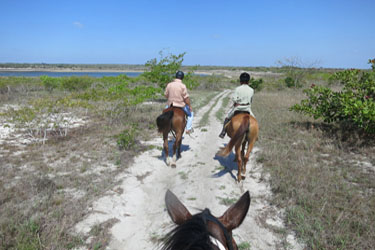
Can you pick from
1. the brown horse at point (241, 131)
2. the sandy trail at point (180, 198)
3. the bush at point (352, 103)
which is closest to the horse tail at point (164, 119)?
the sandy trail at point (180, 198)

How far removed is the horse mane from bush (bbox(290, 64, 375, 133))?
759 cm

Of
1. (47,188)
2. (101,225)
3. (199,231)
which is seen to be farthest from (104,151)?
(199,231)

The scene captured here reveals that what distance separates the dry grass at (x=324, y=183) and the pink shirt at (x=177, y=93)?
9.27 ft

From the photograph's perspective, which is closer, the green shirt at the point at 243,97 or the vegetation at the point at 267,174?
the vegetation at the point at 267,174

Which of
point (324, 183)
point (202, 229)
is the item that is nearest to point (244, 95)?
point (324, 183)

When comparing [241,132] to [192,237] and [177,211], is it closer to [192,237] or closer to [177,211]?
[177,211]

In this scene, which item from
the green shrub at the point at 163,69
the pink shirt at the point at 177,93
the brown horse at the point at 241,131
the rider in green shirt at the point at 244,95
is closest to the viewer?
the brown horse at the point at 241,131

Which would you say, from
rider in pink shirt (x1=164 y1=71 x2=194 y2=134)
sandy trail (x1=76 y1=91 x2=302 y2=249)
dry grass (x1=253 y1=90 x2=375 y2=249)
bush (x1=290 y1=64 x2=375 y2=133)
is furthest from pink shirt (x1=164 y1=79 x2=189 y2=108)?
bush (x1=290 y1=64 x2=375 y2=133)

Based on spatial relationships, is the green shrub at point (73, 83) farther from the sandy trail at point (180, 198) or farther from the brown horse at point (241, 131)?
the brown horse at point (241, 131)

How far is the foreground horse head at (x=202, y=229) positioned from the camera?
1.12 metres

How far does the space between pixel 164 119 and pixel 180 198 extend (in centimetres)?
217

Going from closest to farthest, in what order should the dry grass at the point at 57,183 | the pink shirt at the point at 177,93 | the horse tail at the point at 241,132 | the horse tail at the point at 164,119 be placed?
the dry grass at the point at 57,183, the horse tail at the point at 241,132, the horse tail at the point at 164,119, the pink shirt at the point at 177,93

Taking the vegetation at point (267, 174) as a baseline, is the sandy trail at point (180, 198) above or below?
below

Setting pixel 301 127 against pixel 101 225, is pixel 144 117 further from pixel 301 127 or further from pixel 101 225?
pixel 101 225
